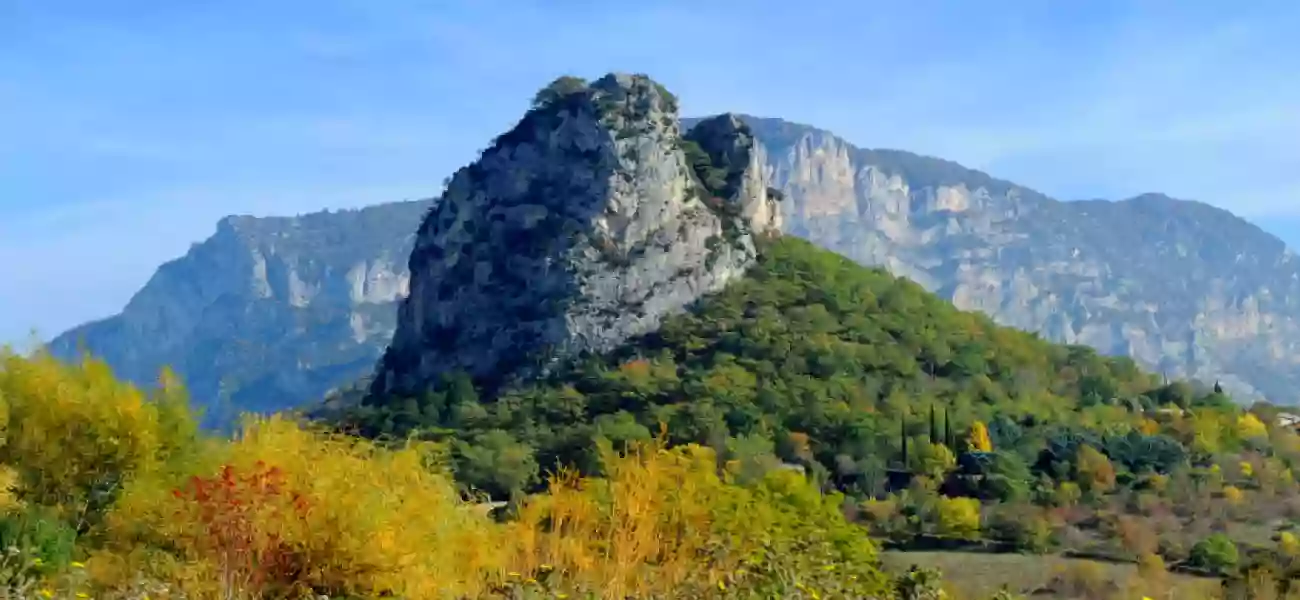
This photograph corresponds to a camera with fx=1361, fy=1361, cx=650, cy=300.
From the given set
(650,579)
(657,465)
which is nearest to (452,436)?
(657,465)

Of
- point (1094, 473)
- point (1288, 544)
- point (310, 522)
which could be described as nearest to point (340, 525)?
point (310, 522)

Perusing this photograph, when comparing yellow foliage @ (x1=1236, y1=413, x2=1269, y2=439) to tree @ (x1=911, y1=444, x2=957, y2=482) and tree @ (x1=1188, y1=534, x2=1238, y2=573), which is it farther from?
tree @ (x1=1188, y1=534, x2=1238, y2=573)

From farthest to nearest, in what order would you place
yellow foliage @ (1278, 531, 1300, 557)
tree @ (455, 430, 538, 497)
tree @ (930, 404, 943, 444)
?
1. tree @ (930, 404, 943, 444)
2. tree @ (455, 430, 538, 497)
3. yellow foliage @ (1278, 531, 1300, 557)

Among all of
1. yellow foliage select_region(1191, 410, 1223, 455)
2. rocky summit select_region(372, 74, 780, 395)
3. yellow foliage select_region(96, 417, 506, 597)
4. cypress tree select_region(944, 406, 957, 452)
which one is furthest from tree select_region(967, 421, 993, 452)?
yellow foliage select_region(96, 417, 506, 597)

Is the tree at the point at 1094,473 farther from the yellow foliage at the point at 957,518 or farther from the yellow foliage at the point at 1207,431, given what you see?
the yellow foliage at the point at 1207,431

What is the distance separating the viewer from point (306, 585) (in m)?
10.9

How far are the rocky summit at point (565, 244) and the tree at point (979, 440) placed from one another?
1732cm

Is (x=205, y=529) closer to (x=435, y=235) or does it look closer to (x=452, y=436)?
(x=452, y=436)

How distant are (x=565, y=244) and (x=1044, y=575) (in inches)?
1393

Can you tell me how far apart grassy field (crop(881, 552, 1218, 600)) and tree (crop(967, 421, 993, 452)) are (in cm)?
1420

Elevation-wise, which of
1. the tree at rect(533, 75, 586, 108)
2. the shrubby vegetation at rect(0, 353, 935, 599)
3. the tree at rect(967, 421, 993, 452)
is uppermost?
the tree at rect(533, 75, 586, 108)

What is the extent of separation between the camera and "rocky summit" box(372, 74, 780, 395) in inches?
2628

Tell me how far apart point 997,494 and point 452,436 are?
21445 millimetres

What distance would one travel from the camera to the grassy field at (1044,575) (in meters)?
33.8
